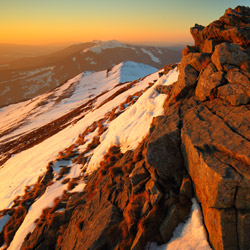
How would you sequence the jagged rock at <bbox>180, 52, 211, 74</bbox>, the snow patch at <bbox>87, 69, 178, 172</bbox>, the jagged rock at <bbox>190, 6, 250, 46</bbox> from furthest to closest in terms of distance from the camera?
the snow patch at <bbox>87, 69, 178, 172</bbox>
the jagged rock at <bbox>180, 52, 211, 74</bbox>
the jagged rock at <bbox>190, 6, 250, 46</bbox>

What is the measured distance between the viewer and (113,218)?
962 cm

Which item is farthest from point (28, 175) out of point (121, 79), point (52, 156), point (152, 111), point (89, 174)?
point (121, 79)

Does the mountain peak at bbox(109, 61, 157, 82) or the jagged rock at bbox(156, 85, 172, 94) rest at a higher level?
the jagged rock at bbox(156, 85, 172, 94)

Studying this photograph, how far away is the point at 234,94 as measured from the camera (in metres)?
9.52

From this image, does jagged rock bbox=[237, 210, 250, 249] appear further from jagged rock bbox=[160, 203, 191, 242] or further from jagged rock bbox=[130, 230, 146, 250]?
jagged rock bbox=[130, 230, 146, 250]

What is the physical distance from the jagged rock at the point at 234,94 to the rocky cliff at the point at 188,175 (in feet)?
0.16

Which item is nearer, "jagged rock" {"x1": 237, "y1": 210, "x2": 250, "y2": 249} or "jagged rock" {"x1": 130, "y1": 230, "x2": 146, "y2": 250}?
"jagged rock" {"x1": 237, "y1": 210, "x2": 250, "y2": 249}

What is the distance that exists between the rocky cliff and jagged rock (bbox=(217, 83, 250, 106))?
0.16ft

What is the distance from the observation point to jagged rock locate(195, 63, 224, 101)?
10488 mm

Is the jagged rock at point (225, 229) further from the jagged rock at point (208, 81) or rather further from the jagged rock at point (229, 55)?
the jagged rock at point (229, 55)

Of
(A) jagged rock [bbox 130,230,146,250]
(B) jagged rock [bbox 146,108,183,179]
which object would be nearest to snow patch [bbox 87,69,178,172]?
(B) jagged rock [bbox 146,108,183,179]

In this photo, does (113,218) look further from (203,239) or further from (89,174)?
(89,174)

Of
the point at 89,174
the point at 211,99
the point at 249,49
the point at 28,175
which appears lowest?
the point at 28,175

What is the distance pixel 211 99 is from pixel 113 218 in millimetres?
10376
